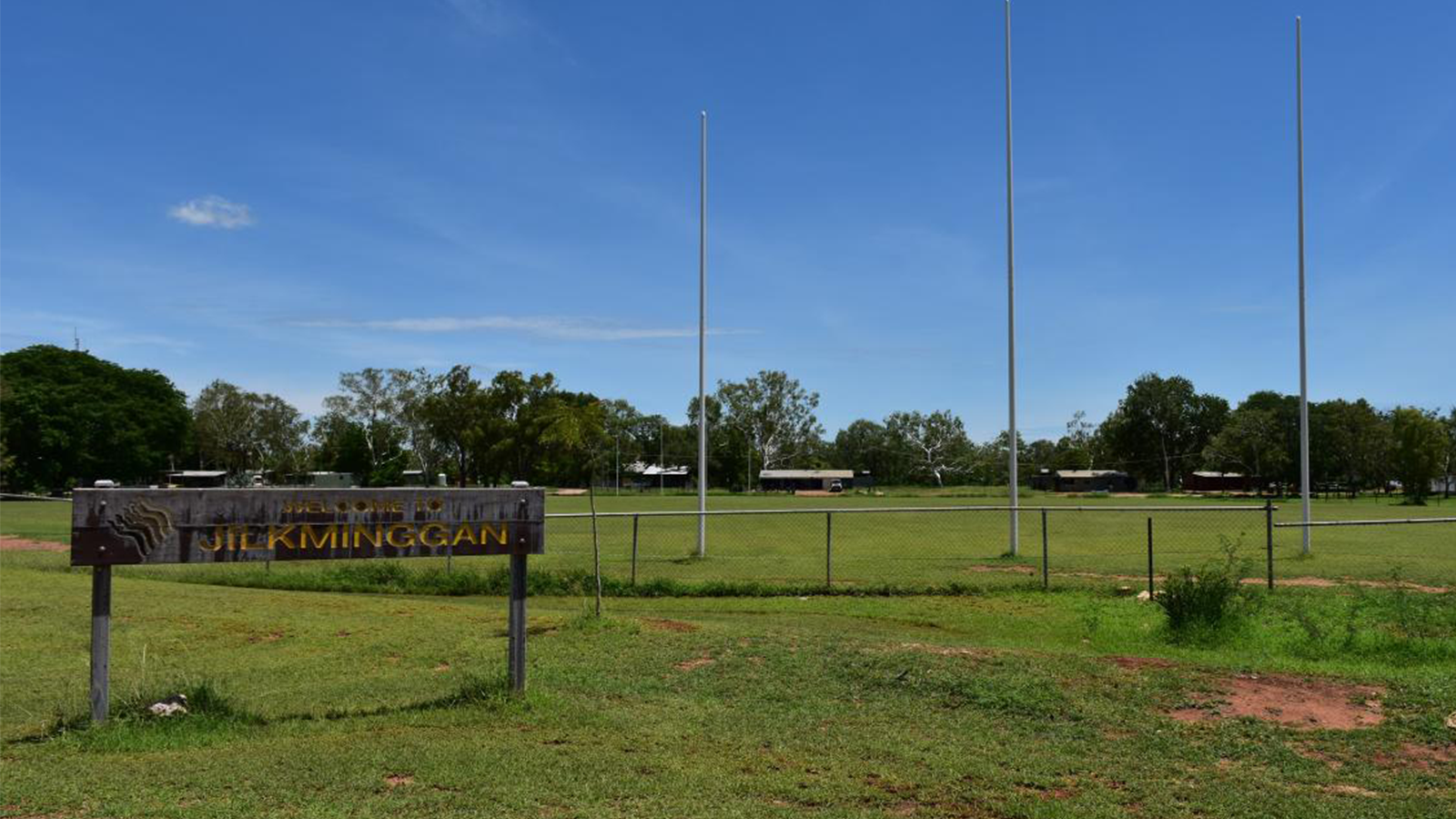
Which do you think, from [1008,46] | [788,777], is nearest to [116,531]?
[788,777]

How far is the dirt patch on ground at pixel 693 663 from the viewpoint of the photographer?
9.05m

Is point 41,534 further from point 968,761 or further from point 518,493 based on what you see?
point 968,761

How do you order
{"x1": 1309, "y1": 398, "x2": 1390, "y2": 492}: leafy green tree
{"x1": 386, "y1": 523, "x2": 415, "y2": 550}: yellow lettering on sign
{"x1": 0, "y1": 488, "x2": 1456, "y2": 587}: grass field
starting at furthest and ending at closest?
{"x1": 1309, "y1": 398, "x2": 1390, "y2": 492}: leafy green tree, {"x1": 0, "y1": 488, "x2": 1456, "y2": 587}: grass field, {"x1": 386, "y1": 523, "x2": 415, "y2": 550}: yellow lettering on sign

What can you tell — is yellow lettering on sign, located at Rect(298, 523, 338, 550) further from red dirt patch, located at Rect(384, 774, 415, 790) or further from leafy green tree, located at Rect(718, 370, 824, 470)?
Result: leafy green tree, located at Rect(718, 370, 824, 470)

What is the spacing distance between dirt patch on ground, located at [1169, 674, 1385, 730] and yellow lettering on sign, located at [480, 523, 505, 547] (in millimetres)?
5432

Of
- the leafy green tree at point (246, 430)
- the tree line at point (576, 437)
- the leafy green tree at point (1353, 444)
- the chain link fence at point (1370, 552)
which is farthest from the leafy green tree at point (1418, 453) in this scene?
the leafy green tree at point (246, 430)

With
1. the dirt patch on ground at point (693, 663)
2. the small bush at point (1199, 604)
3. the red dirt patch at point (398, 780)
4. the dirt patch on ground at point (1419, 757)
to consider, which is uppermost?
the small bush at point (1199, 604)

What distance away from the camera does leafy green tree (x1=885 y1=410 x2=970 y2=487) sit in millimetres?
137500

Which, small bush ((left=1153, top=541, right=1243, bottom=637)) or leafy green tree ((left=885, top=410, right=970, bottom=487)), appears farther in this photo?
leafy green tree ((left=885, top=410, right=970, bottom=487))

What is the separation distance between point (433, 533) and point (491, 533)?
465 millimetres

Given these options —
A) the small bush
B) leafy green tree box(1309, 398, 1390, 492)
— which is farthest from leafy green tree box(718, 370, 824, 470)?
the small bush

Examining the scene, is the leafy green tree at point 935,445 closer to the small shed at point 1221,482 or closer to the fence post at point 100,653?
the small shed at point 1221,482

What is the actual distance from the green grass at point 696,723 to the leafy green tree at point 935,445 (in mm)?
127139

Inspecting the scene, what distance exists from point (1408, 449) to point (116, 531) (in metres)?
75.0
